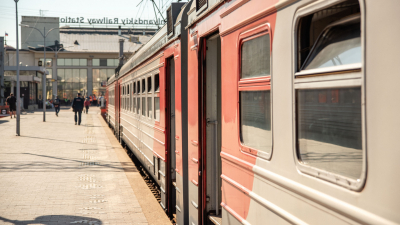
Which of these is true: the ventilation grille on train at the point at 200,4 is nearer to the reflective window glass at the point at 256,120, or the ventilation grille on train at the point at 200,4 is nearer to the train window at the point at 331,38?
the reflective window glass at the point at 256,120

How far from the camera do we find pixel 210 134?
13.9ft

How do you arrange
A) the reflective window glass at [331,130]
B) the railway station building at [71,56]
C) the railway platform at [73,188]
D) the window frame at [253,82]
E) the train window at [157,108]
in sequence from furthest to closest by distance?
the railway station building at [71,56] → the train window at [157,108] → the railway platform at [73,188] → the window frame at [253,82] → the reflective window glass at [331,130]

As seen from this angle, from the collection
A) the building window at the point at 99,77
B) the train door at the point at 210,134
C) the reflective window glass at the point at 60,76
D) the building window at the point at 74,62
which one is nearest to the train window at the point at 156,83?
the train door at the point at 210,134

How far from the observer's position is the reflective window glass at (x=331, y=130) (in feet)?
5.77

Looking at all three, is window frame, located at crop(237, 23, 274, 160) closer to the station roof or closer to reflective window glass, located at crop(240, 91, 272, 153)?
reflective window glass, located at crop(240, 91, 272, 153)

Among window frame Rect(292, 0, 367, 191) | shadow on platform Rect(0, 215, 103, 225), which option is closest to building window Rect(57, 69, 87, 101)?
shadow on platform Rect(0, 215, 103, 225)

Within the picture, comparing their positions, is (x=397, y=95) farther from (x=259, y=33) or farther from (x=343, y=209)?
(x=259, y=33)

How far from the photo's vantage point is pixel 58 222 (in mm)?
5871

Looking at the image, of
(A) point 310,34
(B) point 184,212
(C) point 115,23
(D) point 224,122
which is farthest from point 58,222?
(C) point 115,23

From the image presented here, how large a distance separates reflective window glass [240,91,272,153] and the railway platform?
3390 mm

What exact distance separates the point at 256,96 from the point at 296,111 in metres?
0.58

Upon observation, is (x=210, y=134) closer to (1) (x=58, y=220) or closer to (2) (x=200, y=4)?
(2) (x=200, y=4)

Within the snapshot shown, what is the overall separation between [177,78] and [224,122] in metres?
1.88

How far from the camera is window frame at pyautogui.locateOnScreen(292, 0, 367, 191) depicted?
1.67 metres
